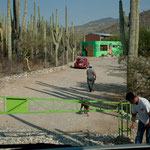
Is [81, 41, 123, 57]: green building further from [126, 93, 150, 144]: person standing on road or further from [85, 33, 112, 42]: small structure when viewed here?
[126, 93, 150, 144]: person standing on road

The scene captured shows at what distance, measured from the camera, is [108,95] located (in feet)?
32.4

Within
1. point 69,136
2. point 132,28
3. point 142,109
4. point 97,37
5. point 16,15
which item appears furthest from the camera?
point 97,37

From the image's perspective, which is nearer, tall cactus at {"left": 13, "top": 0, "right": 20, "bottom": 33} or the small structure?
tall cactus at {"left": 13, "top": 0, "right": 20, "bottom": 33}

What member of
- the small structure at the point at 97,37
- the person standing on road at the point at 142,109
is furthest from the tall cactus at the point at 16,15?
the small structure at the point at 97,37

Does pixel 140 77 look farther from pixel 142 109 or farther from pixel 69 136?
pixel 69 136

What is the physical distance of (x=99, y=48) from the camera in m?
36.3

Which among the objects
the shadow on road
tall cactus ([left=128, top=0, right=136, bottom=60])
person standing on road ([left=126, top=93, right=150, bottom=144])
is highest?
tall cactus ([left=128, top=0, right=136, bottom=60])

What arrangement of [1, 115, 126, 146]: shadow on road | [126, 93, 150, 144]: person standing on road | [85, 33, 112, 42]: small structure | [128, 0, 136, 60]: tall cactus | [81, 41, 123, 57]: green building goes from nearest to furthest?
[126, 93, 150, 144]: person standing on road
[1, 115, 126, 146]: shadow on road
[128, 0, 136, 60]: tall cactus
[81, 41, 123, 57]: green building
[85, 33, 112, 42]: small structure

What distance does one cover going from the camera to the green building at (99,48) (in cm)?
3609

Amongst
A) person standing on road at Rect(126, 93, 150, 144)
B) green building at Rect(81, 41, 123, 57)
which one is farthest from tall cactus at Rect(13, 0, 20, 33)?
green building at Rect(81, 41, 123, 57)

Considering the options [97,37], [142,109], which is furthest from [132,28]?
[97,37]

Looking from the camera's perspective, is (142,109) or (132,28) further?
(132,28)

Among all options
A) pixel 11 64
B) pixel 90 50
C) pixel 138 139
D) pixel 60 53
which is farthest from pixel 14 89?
pixel 90 50

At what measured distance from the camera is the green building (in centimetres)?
3609
